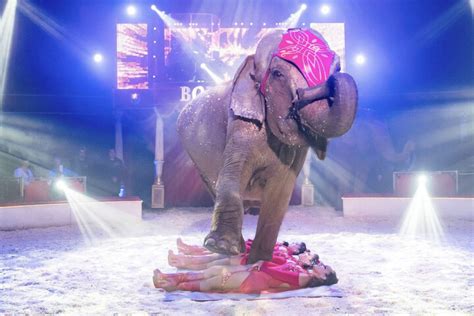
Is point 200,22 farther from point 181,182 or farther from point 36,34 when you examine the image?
point 36,34

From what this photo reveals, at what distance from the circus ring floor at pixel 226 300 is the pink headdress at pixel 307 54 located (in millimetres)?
1745

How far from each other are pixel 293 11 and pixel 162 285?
12.7 meters

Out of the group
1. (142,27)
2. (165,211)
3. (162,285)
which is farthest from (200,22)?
(162,285)

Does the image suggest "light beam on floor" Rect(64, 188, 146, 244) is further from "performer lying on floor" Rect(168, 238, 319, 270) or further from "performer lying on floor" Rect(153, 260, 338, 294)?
"performer lying on floor" Rect(153, 260, 338, 294)

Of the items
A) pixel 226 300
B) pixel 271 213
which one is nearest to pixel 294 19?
pixel 271 213

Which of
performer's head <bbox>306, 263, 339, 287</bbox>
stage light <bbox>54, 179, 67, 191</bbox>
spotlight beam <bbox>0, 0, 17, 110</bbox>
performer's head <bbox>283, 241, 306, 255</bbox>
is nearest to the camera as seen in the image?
performer's head <bbox>306, 263, 339, 287</bbox>

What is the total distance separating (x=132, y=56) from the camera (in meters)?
14.9

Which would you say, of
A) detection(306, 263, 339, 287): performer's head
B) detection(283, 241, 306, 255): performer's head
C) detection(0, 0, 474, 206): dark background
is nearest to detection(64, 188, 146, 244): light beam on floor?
detection(283, 241, 306, 255): performer's head

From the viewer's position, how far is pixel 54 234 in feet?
26.5

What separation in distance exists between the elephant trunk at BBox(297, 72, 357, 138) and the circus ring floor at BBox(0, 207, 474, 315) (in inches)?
58.8

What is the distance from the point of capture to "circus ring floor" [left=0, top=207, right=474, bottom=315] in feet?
12.0

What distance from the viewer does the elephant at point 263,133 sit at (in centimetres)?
283

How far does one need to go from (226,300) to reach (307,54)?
2035mm

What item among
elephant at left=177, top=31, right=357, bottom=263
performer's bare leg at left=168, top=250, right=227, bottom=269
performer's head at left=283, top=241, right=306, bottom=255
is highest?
elephant at left=177, top=31, right=357, bottom=263
